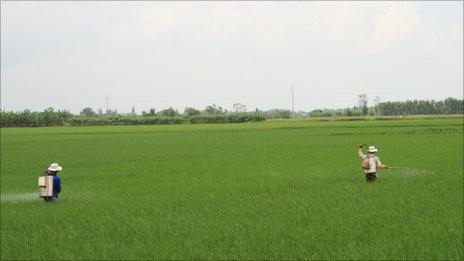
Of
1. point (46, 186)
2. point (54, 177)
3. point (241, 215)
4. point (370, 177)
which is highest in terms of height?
point (54, 177)

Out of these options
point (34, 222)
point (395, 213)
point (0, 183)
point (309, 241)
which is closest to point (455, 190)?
point (395, 213)

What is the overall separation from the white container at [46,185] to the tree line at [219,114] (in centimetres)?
146

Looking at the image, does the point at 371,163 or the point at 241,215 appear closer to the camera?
the point at 241,215

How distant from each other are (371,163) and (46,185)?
5.07 m

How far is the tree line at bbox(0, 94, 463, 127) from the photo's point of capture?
460 cm

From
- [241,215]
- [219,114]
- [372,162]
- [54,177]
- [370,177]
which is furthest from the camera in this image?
[219,114]

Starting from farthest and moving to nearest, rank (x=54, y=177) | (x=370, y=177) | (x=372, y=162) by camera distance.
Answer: (x=370, y=177), (x=372, y=162), (x=54, y=177)

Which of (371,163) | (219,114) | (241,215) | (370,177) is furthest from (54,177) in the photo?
(219,114)

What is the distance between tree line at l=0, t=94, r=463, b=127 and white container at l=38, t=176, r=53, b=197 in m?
1.46

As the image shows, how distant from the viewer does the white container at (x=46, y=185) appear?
730 centimetres

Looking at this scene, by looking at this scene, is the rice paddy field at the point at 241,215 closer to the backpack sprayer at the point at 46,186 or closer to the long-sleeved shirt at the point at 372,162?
the backpack sprayer at the point at 46,186

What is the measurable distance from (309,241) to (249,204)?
233cm

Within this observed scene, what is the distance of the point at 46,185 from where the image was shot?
7520 mm

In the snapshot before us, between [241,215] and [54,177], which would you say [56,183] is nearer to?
[54,177]
